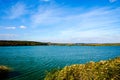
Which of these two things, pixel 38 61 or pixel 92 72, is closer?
pixel 92 72

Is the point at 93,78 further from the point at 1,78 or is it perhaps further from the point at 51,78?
the point at 1,78

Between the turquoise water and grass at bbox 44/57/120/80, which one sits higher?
grass at bbox 44/57/120/80

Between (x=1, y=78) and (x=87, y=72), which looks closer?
(x=87, y=72)

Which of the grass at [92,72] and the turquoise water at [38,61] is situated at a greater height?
the grass at [92,72]

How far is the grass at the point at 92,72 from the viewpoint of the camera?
11.8 m

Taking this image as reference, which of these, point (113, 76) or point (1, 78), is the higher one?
point (113, 76)

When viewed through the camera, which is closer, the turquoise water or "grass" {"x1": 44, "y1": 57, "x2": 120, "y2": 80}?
"grass" {"x1": 44, "y1": 57, "x2": 120, "y2": 80}

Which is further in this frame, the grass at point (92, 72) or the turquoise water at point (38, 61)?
the turquoise water at point (38, 61)

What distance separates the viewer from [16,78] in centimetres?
2688

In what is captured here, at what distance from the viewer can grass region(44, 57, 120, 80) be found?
38.7ft

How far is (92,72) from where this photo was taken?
12.7 m

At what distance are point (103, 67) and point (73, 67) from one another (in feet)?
9.59

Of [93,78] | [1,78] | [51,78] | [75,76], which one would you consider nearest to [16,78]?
[1,78]

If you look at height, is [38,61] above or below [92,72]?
below
